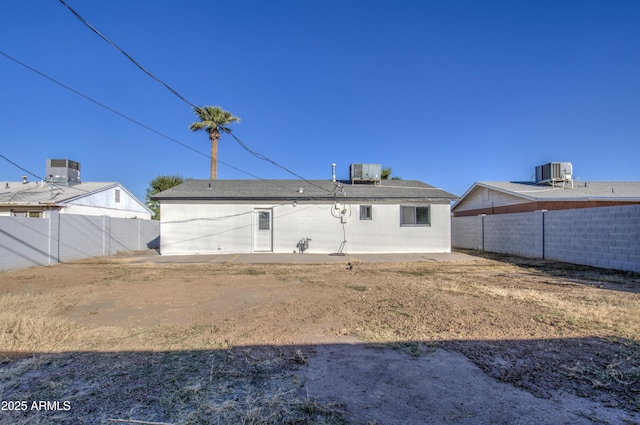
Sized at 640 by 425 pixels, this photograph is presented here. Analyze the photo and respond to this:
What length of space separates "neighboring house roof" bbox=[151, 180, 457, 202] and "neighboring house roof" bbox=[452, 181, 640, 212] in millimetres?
5088

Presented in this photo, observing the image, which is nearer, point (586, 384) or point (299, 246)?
point (586, 384)

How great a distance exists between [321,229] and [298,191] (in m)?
2.38

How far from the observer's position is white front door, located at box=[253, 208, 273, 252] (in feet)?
50.0

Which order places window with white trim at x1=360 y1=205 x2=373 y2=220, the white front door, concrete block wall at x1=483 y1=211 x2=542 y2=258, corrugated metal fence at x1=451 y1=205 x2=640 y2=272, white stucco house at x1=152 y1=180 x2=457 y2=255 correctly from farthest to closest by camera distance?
window with white trim at x1=360 y1=205 x2=373 y2=220
the white front door
white stucco house at x1=152 y1=180 x2=457 y2=255
concrete block wall at x1=483 y1=211 x2=542 y2=258
corrugated metal fence at x1=451 y1=205 x2=640 y2=272

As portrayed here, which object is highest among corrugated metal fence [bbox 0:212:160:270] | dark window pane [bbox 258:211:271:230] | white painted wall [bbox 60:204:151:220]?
white painted wall [bbox 60:204:151:220]

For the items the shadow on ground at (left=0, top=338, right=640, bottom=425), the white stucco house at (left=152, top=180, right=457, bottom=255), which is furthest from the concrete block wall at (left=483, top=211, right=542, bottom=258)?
the shadow on ground at (left=0, top=338, right=640, bottom=425)

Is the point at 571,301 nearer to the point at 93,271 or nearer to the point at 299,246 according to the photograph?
the point at 299,246

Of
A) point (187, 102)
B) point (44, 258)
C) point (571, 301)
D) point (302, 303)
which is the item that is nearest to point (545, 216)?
point (571, 301)

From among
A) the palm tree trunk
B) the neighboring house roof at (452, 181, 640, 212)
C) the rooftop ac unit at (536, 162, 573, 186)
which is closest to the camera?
the neighboring house roof at (452, 181, 640, 212)

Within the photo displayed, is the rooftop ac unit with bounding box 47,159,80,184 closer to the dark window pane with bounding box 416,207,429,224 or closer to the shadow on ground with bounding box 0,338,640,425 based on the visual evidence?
the shadow on ground with bounding box 0,338,640,425

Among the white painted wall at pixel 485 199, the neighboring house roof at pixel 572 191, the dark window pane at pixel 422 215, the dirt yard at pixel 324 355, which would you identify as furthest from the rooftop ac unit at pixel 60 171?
the white painted wall at pixel 485 199

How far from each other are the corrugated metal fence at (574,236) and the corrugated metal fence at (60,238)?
62.9 ft

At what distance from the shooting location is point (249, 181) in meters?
18.0

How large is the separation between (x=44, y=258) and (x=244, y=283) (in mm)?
9296
